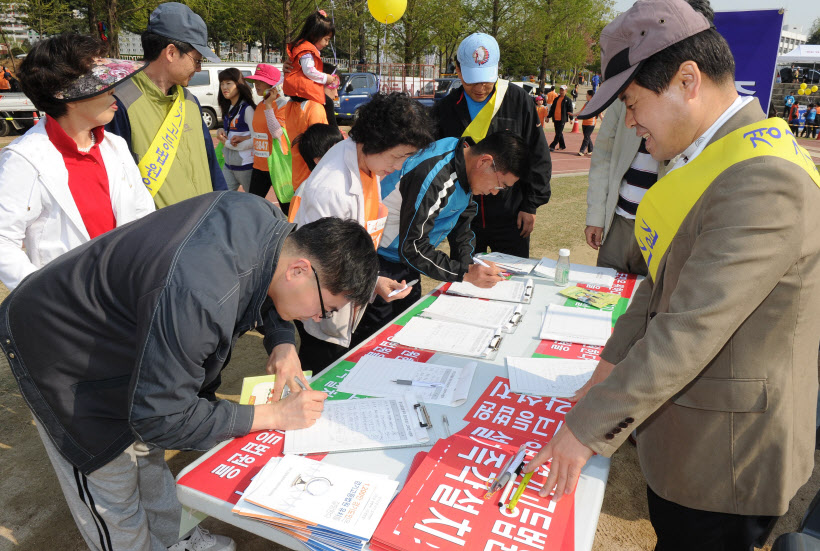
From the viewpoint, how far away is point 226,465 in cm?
126

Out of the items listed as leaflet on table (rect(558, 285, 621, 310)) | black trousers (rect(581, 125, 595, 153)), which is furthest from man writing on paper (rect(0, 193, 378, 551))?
black trousers (rect(581, 125, 595, 153))

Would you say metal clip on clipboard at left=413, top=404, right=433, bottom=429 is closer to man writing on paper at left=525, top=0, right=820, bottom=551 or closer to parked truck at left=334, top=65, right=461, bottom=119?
man writing on paper at left=525, top=0, right=820, bottom=551

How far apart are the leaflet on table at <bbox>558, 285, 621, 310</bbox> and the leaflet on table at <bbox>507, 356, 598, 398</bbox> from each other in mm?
538

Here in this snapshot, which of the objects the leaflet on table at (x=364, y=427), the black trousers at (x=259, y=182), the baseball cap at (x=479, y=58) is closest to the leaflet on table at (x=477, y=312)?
the leaflet on table at (x=364, y=427)

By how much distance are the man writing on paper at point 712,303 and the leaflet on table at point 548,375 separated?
0.41 metres

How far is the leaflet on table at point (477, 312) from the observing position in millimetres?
2082

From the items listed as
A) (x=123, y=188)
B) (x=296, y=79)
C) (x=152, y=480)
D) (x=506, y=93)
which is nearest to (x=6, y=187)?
(x=123, y=188)

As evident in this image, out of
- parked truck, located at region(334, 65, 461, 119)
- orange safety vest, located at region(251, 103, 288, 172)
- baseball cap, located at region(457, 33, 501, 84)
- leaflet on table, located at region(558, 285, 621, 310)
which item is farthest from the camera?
parked truck, located at region(334, 65, 461, 119)

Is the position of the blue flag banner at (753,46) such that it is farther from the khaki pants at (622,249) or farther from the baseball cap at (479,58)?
the baseball cap at (479,58)

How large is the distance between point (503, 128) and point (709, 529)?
99.2 inches

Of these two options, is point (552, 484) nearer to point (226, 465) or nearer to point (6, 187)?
point (226, 465)

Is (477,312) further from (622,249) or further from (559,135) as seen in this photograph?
(559,135)

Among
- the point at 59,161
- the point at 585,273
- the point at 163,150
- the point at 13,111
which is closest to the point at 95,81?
the point at 59,161

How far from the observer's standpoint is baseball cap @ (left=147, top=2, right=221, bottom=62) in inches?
90.7
